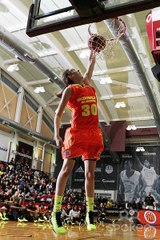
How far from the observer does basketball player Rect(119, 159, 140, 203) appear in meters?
20.9

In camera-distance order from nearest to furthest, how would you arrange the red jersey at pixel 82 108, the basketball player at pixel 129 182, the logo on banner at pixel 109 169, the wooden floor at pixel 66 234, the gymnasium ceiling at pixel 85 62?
the red jersey at pixel 82 108
the wooden floor at pixel 66 234
the gymnasium ceiling at pixel 85 62
the basketball player at pixel 129 182
the logo on banner at pixel 109 169

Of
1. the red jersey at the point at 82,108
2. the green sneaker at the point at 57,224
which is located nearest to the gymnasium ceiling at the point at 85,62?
the red jersey at the point at 82,108

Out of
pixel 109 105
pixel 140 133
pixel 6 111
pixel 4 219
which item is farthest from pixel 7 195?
pixel 140 133

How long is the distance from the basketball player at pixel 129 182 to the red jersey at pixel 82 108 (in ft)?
60.1

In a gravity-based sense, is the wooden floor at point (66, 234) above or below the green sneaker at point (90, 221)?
below

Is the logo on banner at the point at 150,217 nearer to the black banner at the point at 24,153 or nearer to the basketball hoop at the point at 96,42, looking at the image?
the basketball hoop at the point at 96,42

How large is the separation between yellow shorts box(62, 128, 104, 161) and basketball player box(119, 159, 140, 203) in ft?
60.1

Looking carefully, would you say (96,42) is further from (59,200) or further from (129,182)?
(129,182)

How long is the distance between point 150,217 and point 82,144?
9517 mm

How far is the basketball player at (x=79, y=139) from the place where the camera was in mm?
3432

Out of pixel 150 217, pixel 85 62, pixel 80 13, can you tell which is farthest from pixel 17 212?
pixel 80 13

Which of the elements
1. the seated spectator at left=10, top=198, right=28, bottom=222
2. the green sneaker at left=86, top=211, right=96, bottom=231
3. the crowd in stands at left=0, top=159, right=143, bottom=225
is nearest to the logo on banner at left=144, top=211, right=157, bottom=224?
the crowd in stands at left=0, top=159, right=143, bottom=225

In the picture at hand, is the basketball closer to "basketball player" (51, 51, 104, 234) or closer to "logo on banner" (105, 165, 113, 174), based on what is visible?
"basketball player" (51, 51, 104, 234)

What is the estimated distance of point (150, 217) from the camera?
464 inches
